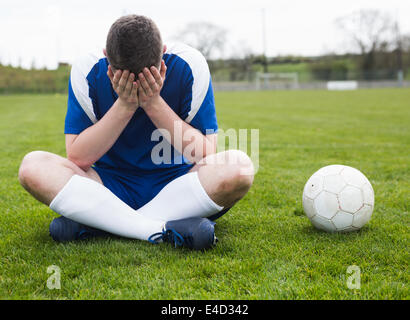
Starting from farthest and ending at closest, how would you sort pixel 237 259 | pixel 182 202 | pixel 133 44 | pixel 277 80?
pixel 277 80 < pixel 182 202 < pixel 237 259 < pixel 133 44

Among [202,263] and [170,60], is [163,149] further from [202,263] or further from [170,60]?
[202,263]

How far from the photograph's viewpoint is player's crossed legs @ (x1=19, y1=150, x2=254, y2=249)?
227cm

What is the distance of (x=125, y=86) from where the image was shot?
209cm

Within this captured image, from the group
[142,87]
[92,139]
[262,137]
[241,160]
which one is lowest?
[262,137]

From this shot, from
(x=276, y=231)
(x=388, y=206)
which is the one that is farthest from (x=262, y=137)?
(x=276, y=231)

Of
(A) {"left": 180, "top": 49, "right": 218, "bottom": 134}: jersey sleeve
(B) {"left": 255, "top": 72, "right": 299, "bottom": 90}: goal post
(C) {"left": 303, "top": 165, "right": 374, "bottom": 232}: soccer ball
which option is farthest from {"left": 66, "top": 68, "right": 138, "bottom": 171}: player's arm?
(B) {"left": 255, "top": 72, "right": 299, "bottom": 90}: goal post

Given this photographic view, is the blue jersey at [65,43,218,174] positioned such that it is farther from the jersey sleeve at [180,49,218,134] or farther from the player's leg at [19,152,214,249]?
the player's leg at [19,152,214,249]

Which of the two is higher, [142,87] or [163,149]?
[142,87]

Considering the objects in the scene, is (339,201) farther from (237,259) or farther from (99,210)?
(99,210)

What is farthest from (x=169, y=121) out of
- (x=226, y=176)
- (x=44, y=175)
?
(x=44, y=175)

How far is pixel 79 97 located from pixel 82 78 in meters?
0.11

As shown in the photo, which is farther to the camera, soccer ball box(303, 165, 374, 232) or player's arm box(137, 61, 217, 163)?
soccer ball box(303, 165, 374, 232)

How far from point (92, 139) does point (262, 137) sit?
18.3ft

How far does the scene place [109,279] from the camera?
195 cm
